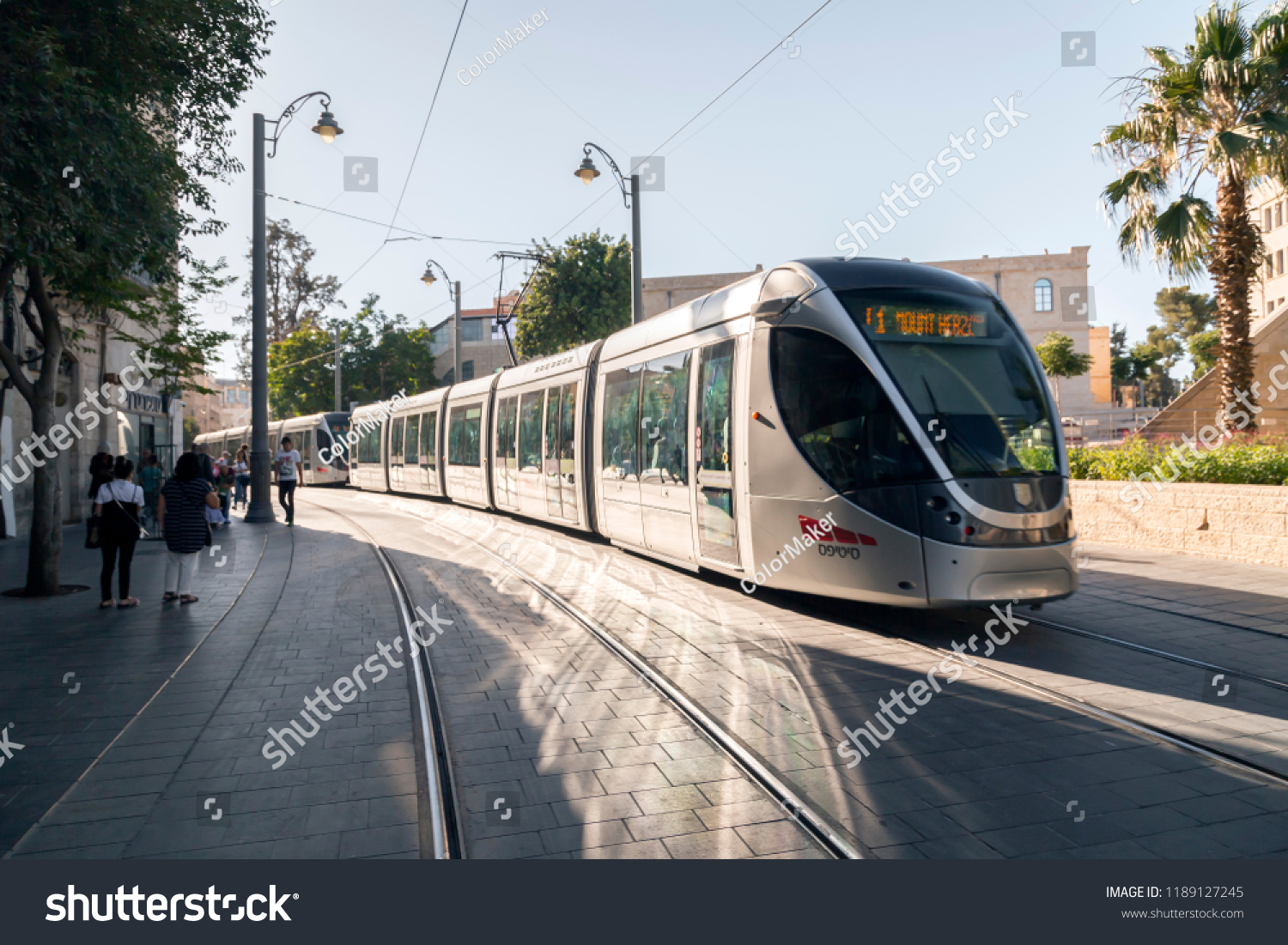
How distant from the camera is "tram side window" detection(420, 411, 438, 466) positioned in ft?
74.3

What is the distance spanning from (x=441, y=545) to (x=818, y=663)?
28.8 ft

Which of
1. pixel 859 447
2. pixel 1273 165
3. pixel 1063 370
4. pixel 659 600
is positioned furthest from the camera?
pixel 1063 370

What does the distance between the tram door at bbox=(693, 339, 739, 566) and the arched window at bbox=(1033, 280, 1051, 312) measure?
2195 inches

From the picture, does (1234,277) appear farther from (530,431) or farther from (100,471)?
(100,471)

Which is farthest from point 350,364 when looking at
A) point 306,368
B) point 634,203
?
point 634,203

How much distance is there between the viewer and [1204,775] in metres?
4.18

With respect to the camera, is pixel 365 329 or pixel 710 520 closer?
pixel 710 520

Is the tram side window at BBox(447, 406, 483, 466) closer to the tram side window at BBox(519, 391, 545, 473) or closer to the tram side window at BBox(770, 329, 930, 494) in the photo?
the tram side window at BBox(519, 391, 545, 473)

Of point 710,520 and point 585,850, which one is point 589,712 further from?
point 710,520

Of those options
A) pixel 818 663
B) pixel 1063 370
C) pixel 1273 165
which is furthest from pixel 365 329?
pixel 818 663

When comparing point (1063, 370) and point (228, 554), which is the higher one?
point (1063, 370)

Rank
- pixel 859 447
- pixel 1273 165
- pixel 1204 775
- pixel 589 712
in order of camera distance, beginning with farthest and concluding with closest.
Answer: pixel 1273 165 → pixel 859 447 → pixel 589 712 → pixel 1204 775

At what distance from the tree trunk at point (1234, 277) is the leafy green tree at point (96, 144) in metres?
14.4

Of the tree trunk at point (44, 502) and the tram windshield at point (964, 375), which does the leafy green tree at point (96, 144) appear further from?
the tram windshield at point (964, 375)
